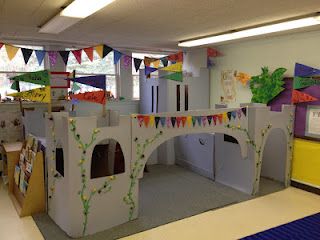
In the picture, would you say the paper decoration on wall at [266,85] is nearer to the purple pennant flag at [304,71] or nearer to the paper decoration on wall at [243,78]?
the paper decoration on wall at [243,78]

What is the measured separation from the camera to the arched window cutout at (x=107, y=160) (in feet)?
11.7

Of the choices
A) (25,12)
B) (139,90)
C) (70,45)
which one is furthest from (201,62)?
(25,12)

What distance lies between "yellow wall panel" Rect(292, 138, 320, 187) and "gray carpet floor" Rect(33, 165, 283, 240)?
14.8 inches

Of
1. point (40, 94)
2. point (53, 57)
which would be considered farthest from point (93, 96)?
point (53, 57)

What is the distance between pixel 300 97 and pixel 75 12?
3.36 meters

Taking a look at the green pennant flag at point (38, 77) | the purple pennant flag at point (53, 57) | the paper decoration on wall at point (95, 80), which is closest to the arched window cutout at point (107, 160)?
the paper decoration on wall at point (95, 80)

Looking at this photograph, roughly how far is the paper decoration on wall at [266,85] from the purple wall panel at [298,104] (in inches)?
4.0

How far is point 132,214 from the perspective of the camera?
11.5 ft

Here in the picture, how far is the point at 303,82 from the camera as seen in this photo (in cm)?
432

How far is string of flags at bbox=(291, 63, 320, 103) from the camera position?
167 inches

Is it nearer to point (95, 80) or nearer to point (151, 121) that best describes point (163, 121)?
point (151, 121)

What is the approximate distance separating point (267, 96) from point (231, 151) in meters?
1.17

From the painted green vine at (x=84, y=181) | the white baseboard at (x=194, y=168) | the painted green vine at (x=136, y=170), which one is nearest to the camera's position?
the painted green vine at (x=84, y=181)

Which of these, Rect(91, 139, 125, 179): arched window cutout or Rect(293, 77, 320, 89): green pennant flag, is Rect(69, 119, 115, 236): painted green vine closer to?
Rect(91, 139, 125, 179): arched window cutout
